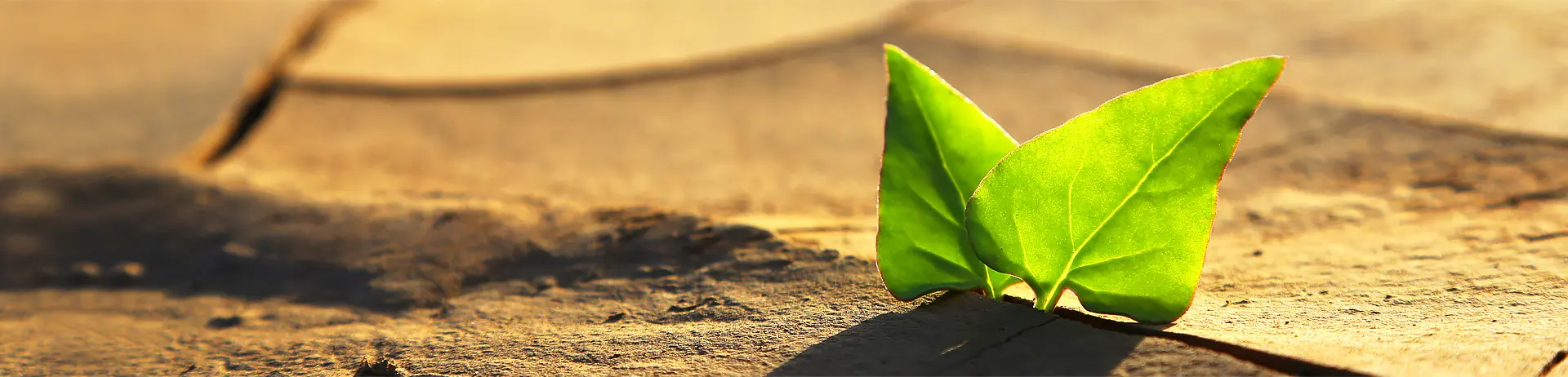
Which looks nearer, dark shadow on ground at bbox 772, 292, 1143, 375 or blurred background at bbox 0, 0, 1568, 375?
dark shadow on ground at bbox 772, 292, 1143, 375

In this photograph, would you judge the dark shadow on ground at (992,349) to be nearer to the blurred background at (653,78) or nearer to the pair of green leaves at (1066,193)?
the pair of green leaves at (1066,193)

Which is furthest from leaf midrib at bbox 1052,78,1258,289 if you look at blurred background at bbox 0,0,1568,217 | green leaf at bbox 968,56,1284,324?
blurred background at bbox 0,0,1568,217

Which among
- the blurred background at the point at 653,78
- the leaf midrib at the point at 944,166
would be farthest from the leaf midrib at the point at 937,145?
the blurred background at the point at 653,78

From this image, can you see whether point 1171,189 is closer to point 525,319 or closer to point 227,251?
point 525,319

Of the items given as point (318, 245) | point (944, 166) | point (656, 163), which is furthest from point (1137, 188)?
point (656, 163)

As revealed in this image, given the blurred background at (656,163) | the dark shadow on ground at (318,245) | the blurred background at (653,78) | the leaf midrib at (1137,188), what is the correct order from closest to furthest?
the leaf midrib at (1137,188), the blurred background at (656,163), the dark shadow on ground at (318,245), the blurred background at (653,78)

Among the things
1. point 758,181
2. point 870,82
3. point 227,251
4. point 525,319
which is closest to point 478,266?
point 525,319

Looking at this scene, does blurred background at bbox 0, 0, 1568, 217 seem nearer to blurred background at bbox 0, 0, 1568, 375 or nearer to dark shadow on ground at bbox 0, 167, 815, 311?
blurred background at bbox 0, 0, 1568, 375
